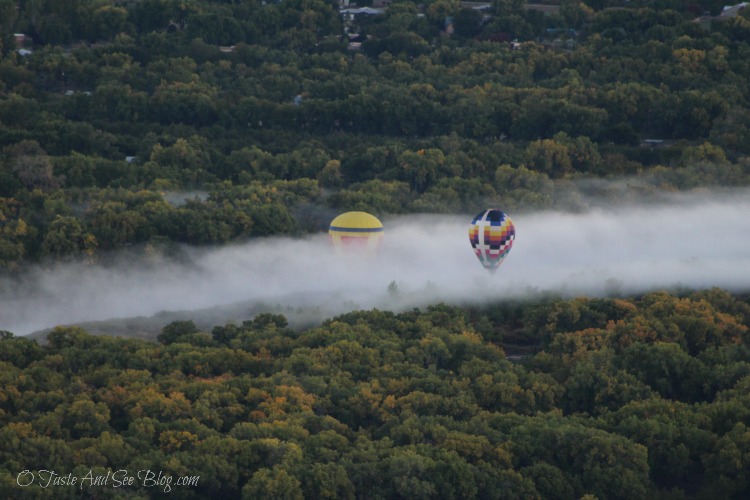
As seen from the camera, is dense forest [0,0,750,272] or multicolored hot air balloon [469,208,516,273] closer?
multicolored hot air balloon [469,208,516,273]

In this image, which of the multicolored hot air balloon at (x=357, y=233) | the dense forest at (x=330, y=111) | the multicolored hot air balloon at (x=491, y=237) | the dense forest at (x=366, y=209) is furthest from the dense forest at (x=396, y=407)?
the dense forest at (x=330, y=111)

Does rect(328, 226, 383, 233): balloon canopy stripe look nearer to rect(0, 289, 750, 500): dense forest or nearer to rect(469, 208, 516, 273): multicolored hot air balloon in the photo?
rect(469, 208, 516, 273): multicolored hot air balloon

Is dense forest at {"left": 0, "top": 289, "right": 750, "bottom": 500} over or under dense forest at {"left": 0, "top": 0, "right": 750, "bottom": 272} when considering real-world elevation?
over

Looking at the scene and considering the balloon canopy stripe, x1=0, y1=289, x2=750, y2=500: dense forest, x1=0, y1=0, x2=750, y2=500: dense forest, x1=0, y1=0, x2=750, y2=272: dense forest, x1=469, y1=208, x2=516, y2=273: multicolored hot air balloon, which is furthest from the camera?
x1=0, y1=0, x2=750, y2=272: dense forest

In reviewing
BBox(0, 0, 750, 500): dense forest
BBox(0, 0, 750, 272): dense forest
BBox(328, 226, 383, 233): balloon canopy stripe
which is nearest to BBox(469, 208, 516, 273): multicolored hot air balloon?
BBox(328, 226, 383, 233): balloon canopy stripe

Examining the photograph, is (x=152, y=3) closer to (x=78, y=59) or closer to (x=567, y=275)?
(x=78, y=59)
